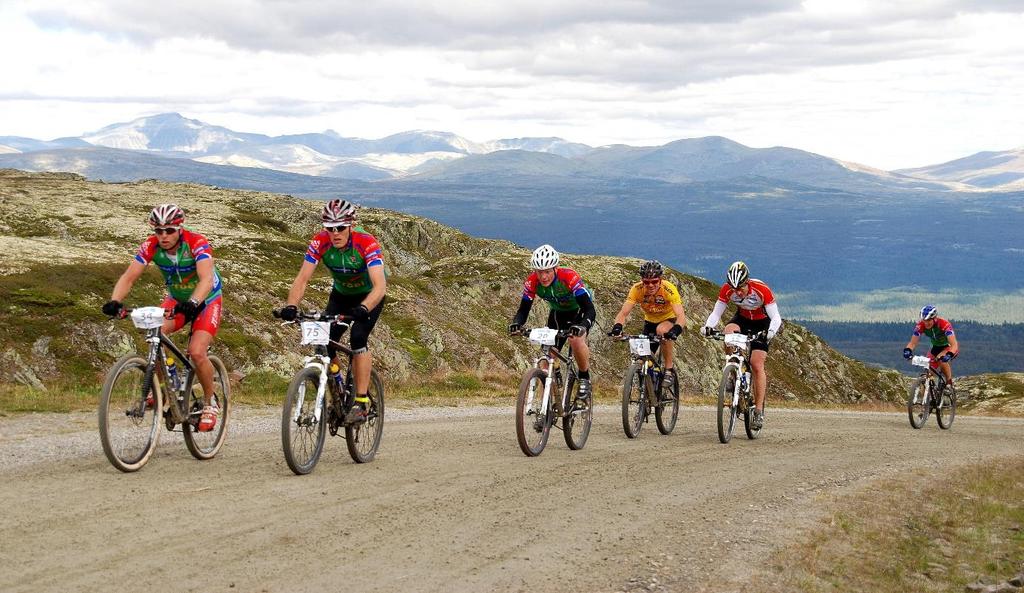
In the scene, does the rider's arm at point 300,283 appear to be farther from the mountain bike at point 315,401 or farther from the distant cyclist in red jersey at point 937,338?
the distant cyclist in red jersey at point 937,338

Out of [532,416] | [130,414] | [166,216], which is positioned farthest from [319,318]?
[532,416]

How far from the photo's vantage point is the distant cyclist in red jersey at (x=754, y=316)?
18.9 meters

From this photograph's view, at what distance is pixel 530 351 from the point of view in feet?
150

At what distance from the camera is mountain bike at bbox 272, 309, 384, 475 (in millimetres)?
11961

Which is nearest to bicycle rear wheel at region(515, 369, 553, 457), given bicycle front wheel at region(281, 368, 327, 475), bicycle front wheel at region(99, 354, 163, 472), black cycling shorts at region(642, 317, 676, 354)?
bicycle front wheel at region(281, 368, 327, 475)

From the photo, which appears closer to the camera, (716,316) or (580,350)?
(580,350)

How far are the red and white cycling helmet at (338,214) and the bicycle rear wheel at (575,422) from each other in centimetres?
536

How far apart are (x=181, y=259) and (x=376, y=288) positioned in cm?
283

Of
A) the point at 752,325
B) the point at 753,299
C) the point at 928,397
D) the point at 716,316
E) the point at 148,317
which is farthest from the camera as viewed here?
the point at 928,397

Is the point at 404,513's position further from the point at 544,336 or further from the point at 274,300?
the point at 274,300

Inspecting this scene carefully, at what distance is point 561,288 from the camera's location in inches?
641

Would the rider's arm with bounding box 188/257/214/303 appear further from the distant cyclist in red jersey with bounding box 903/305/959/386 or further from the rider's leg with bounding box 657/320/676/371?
the distant cyclist in red jersey with bounding box 903/305/959/386

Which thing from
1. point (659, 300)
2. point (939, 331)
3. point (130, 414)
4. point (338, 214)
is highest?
point (338, 214)

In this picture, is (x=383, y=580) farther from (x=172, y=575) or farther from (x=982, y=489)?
(x=982, y=489)
